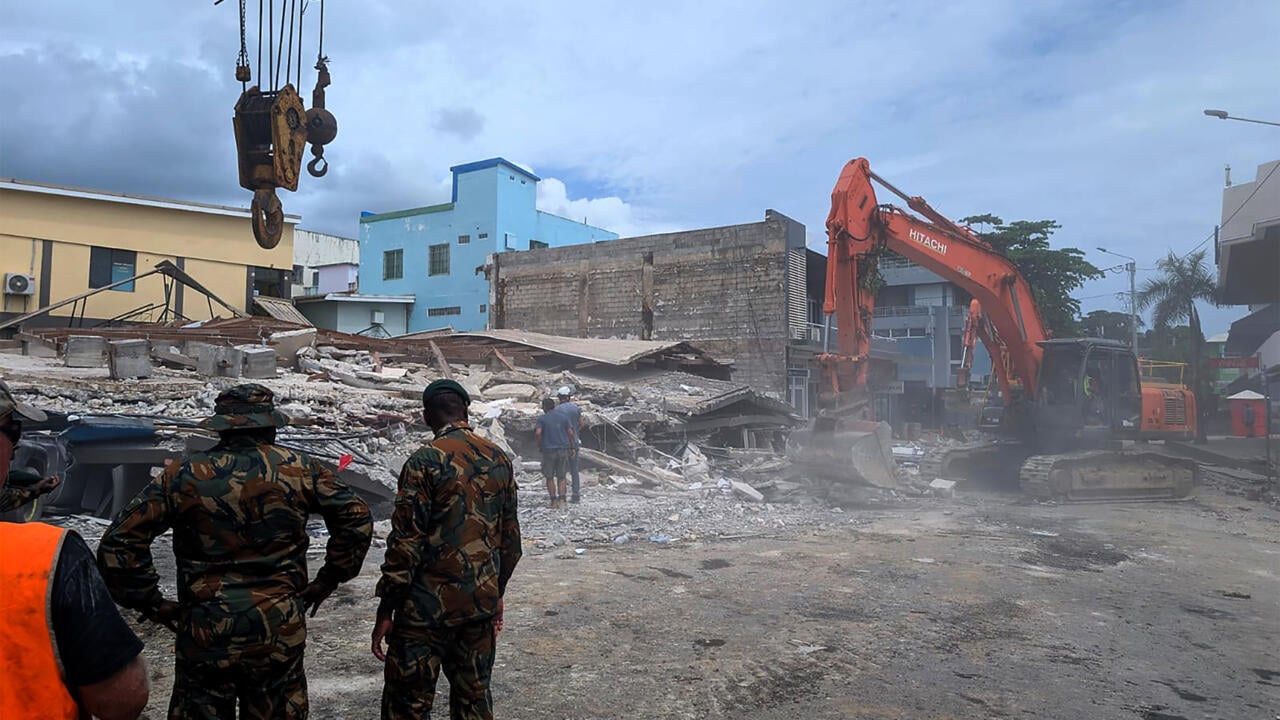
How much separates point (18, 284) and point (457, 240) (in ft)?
47.5

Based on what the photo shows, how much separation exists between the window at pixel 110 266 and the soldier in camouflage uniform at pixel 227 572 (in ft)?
78.4

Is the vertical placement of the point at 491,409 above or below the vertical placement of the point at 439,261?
below

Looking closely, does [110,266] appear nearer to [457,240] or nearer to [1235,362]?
[457,240]

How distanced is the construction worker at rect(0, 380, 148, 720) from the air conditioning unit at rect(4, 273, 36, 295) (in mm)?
24839

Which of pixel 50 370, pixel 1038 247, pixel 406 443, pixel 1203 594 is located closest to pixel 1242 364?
pixel 1038 247

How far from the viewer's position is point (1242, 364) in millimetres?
29328

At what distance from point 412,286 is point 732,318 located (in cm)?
1558

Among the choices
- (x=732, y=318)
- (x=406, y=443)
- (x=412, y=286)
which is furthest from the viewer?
(x=412, y=286)

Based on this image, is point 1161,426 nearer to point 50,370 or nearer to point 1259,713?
point 1259,713

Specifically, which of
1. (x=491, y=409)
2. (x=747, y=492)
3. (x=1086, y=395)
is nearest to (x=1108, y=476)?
(x=1086, y=395)

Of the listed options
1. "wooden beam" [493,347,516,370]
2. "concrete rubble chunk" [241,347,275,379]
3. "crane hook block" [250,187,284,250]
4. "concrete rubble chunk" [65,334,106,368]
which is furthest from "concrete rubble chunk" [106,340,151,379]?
"crane hook block" [250,187,284,250]

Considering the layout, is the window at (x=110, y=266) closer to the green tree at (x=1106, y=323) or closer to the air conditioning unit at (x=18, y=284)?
the air conditioning unit at (x=18, y=284)

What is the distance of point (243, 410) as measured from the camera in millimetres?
2803

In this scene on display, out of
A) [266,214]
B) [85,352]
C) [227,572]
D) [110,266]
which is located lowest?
[227,572]
